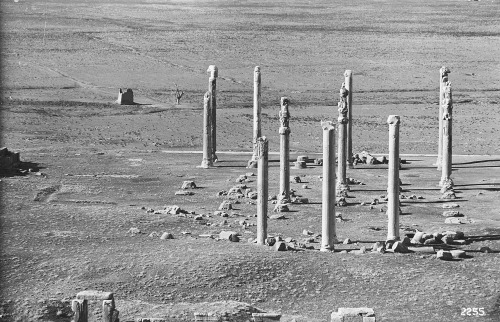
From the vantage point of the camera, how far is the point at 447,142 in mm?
34344

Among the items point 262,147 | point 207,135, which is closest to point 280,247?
point 262,147

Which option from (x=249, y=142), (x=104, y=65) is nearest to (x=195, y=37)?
(x=104, y=65)

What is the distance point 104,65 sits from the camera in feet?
197

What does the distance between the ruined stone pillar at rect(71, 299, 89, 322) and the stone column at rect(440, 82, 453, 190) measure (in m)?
14.6

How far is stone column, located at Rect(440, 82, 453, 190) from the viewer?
34.2 m

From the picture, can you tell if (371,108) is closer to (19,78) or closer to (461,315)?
(19,78)

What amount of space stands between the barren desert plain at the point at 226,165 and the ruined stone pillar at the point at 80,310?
6.46 ft

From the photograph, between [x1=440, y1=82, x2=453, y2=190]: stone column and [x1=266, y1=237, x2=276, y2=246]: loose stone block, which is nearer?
[x1=266, y1=237, x2=276, y2=246]: loose stone block

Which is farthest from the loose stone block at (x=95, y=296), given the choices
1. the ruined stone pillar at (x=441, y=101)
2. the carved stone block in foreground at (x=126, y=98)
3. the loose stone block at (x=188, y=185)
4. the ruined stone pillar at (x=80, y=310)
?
the carved stone block in foreground at (x=126, y=98)

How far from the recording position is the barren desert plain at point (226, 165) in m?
25.1

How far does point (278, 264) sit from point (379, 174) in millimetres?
11460

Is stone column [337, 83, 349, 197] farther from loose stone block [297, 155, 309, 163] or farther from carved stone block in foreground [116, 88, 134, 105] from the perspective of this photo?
carved stone block in foreground [116, 88, 134, 105]

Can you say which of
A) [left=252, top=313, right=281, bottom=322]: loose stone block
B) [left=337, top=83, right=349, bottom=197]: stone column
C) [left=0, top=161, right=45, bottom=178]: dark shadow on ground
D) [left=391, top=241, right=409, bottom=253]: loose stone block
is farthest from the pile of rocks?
[left=0, top=161, right=45, bottom=178]: dark shadow on ground

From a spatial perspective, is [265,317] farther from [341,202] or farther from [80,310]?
[341,202]
